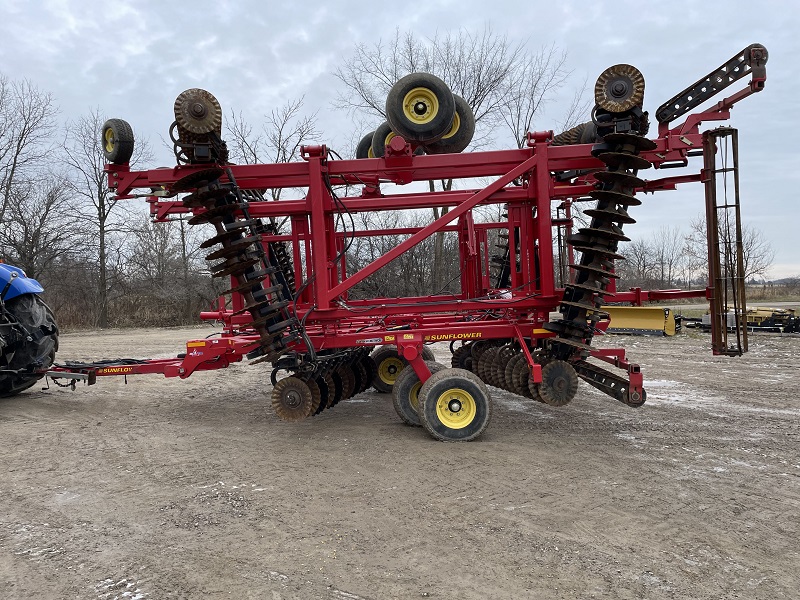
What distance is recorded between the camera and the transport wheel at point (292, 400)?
18.5ft

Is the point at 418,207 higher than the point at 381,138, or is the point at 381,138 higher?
the point at 381,138

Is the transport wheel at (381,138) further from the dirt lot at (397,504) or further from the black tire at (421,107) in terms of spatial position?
the dirt lot at (397,504)

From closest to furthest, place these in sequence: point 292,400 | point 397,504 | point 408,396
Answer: point 397,504
point 292,400
point 408,396

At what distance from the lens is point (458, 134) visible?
22.9ft

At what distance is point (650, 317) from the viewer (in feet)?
50.4

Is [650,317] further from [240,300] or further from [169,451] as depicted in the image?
[169,451]

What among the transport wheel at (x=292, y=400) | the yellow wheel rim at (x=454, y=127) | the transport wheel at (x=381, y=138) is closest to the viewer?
the transport wheel at (x=292, y=400)

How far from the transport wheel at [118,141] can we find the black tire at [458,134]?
124 inches

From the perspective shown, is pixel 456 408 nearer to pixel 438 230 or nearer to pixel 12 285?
pixel 438 230

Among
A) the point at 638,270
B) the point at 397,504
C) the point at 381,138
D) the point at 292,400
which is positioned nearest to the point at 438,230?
the point at 292,400

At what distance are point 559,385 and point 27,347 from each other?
5876 mm

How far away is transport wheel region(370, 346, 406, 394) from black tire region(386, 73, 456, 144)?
3232mm

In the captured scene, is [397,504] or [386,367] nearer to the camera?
[397,504]

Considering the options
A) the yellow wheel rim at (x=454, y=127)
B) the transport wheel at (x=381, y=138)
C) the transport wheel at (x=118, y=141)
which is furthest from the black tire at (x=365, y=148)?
the transport wheel at (x=118, y=141)
